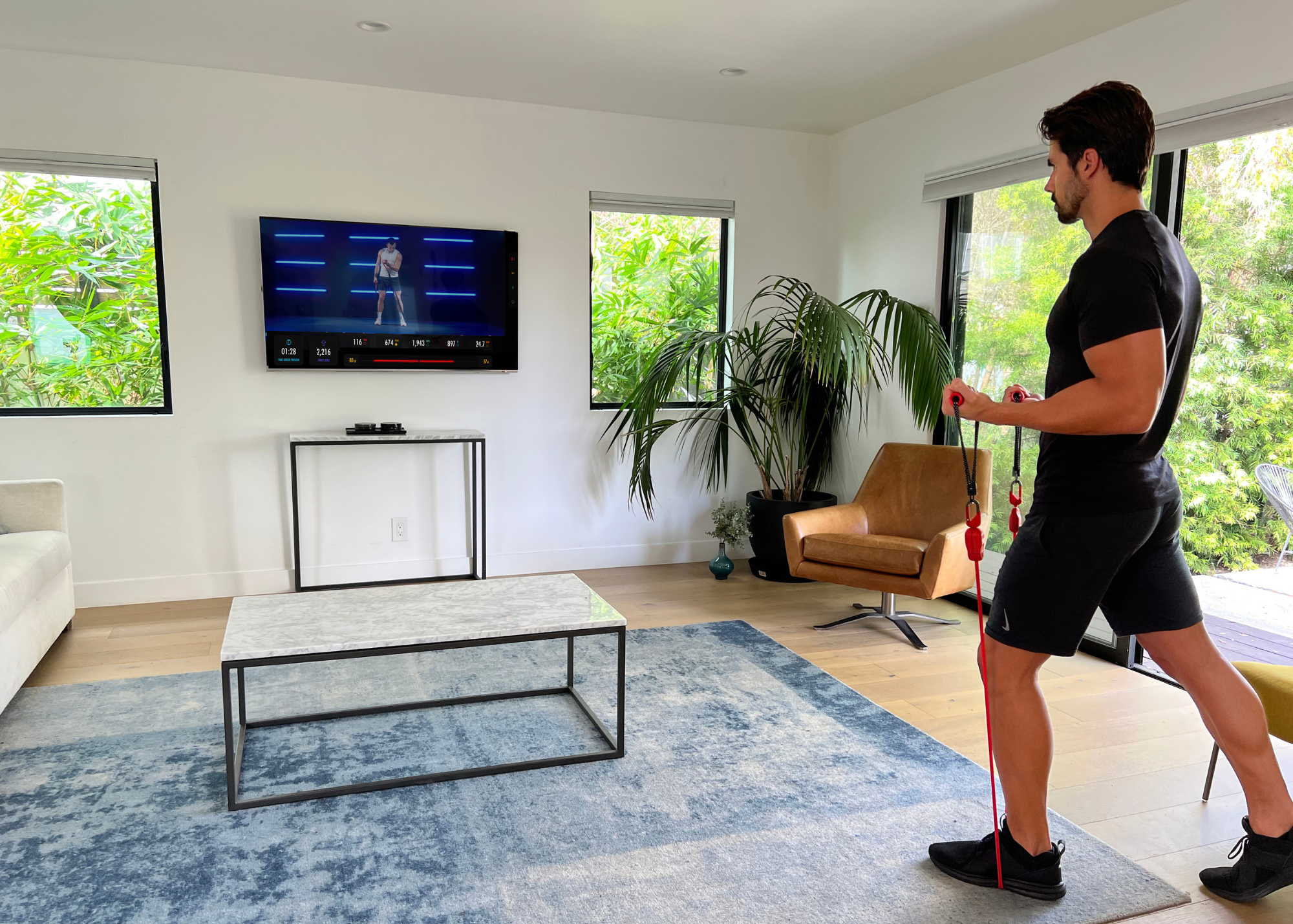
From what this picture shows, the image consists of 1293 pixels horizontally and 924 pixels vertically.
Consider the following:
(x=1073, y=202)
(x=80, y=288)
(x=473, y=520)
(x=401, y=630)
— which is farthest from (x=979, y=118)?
(x=80, y=288)

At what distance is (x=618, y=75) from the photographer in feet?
12.6

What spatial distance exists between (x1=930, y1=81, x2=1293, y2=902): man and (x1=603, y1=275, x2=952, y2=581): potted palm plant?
206 centimetres

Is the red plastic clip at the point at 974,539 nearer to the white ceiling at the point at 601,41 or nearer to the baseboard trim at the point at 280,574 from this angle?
the white ceiling at the point at 601,41

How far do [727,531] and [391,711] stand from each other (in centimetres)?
212

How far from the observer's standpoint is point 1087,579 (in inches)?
65.7

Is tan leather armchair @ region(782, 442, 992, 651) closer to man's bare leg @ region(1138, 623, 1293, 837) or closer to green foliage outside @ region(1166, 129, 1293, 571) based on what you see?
green foliage outside @ region(1166, 129, 1293, 571)

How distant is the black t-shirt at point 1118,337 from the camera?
1558mm

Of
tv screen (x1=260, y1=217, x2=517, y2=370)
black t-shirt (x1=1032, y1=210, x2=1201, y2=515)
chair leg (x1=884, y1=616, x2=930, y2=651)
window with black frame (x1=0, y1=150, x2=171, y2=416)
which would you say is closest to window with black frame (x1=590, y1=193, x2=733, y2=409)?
tv screen (x1=260, y1=217, x2=517, y2=370)

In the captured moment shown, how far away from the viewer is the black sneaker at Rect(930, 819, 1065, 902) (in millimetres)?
1815

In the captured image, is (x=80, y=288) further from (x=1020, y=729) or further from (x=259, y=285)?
(x=1020, y=729)

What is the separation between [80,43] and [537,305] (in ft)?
6.84

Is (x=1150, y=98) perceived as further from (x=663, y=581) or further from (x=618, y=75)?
(x=663, y=581)

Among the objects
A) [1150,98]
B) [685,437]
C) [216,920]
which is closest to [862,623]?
[685,437]

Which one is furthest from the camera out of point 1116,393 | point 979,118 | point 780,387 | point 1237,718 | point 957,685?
point 780,387
